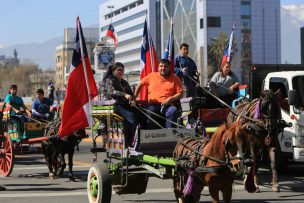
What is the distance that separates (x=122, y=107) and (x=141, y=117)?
47 centimetres

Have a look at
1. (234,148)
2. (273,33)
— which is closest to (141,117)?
(234,148)

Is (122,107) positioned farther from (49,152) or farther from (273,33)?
(273,33)

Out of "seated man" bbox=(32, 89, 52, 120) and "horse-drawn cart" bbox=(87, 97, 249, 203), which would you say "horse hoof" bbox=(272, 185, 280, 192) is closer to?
"horse-drawn cart" bbox=(87, 97, 249, 203)

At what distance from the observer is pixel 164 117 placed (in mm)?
10602

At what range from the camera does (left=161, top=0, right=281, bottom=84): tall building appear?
134125 millimetres

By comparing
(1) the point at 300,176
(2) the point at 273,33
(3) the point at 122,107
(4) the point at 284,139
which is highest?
(2) the point at 273,33

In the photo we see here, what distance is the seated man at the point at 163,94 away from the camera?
34.5 feet

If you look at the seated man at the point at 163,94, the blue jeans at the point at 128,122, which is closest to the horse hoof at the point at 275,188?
the seated man at the point at 163,94

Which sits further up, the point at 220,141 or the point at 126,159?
the point at 220,141

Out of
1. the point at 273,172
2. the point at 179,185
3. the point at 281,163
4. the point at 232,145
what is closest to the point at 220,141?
the point at 232,145

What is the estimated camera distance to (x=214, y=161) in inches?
303

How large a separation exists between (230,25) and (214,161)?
133 meters

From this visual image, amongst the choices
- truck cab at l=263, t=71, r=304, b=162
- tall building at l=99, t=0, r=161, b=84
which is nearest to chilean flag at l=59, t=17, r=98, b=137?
truck cab at l=263, t=71, r=304, b=162

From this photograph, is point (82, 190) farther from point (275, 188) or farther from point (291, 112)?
point (291, 112)
